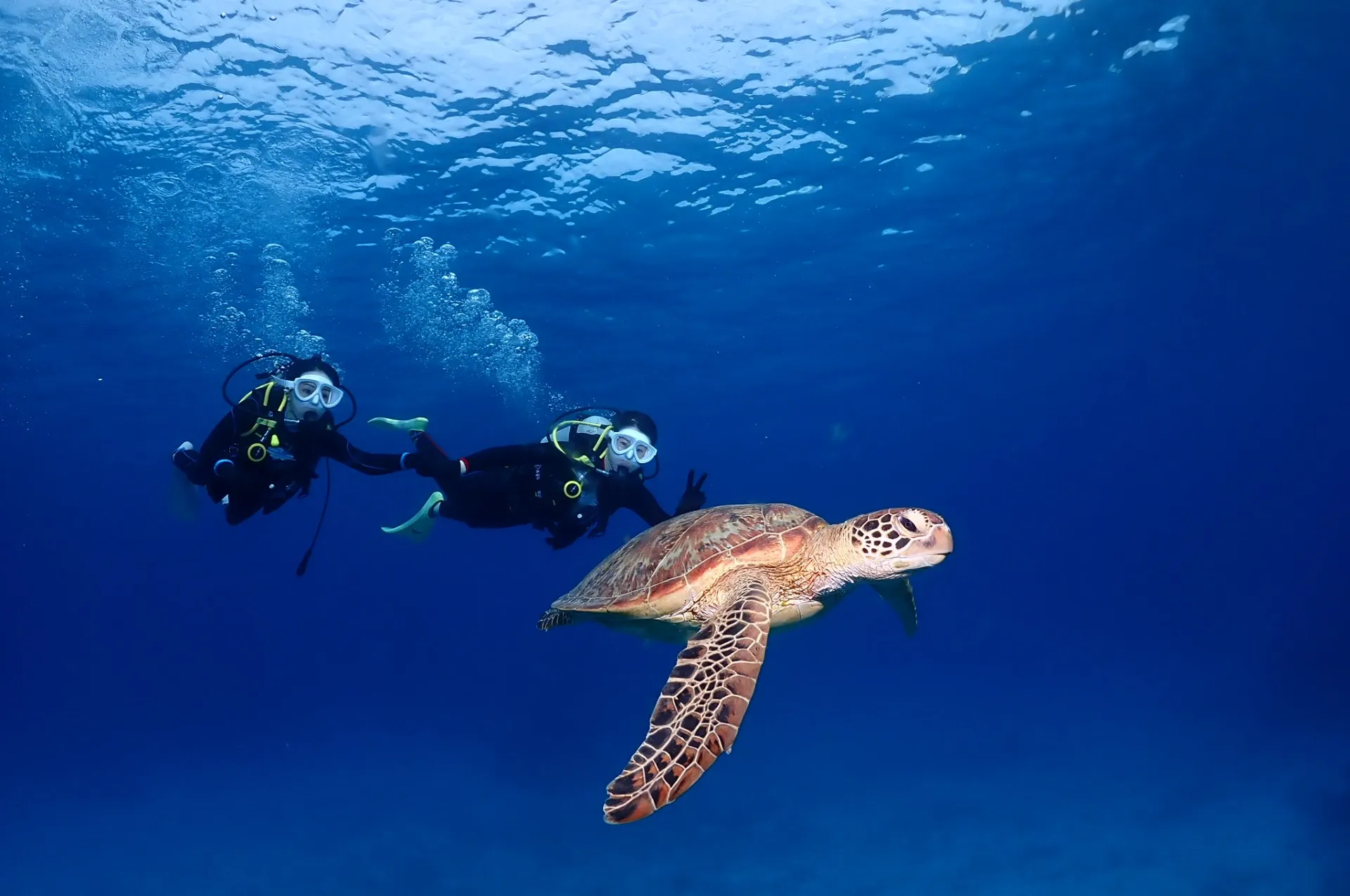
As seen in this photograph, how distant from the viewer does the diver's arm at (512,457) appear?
7441mm

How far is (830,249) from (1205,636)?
37.2 meters

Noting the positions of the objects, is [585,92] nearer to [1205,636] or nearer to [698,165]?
[698,165]

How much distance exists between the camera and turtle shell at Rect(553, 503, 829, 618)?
202 inches

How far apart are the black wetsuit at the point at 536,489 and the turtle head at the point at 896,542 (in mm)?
2970

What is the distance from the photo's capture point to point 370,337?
21.2 m

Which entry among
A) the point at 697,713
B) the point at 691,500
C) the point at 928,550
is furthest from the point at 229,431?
Result: the point at 928,550

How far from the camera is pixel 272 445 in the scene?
6.90 meters

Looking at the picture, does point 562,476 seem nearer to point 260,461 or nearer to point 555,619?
point 555,619

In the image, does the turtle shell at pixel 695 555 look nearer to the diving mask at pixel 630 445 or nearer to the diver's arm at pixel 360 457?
the diving mask at pixel 630 445

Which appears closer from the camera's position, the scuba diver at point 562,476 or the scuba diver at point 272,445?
→ the scuba diver at point 272,445

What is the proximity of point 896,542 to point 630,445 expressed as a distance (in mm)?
3263

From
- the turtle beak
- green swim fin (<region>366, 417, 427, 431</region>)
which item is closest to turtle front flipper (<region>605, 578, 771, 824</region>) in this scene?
the turtle beak

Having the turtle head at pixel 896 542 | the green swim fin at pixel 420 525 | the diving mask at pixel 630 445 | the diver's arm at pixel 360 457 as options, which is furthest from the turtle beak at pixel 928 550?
the green swim fin at pixel 420 525

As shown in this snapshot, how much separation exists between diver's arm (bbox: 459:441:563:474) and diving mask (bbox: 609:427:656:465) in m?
0.64
